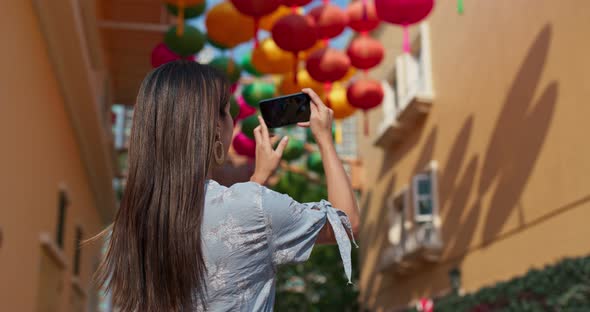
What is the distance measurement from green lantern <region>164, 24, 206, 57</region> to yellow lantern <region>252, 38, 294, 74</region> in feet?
2.46

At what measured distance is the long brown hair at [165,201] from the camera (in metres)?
1.76

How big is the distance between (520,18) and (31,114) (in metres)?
6.02

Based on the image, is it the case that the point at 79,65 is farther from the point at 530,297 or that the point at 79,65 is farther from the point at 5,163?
the point at 530,297

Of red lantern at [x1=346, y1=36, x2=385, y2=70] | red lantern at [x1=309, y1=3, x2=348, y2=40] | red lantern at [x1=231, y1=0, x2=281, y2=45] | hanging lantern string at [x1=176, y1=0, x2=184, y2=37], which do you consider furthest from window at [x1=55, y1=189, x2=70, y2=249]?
red lantern at [x1=346, y1=36, x2=385, y2=70]

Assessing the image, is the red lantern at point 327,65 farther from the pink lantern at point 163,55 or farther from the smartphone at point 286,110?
the smartphone at point 286,110

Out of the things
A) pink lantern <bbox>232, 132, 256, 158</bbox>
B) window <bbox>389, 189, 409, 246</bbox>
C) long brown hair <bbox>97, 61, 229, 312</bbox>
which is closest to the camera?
long brown hair <bbox>97, 61, 229, 312</bbox>

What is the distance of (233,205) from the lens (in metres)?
1.79

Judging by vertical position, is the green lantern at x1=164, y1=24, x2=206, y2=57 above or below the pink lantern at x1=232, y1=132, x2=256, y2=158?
above

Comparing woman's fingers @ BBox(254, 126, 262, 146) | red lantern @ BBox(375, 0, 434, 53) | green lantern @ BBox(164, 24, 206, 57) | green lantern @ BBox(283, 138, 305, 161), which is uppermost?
woman's fingers @ BBox(254, 126, 262, 146)

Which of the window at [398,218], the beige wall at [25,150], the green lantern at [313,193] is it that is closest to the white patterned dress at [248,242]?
the beige wall at [25,150]

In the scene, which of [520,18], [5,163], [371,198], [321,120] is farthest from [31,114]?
[371,198]

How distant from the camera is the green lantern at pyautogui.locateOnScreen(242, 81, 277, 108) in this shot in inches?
374

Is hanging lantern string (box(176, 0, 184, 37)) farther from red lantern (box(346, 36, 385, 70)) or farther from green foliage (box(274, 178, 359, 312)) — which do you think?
green foliage (box(274, 178, 359, 312))

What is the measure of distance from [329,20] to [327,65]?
48cm
